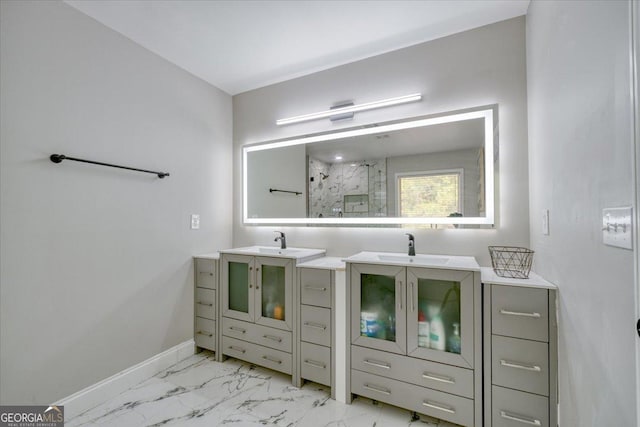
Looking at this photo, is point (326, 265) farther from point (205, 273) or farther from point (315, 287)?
point (205, 273)

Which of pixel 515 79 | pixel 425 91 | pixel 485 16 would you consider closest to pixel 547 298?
pixel 515 79

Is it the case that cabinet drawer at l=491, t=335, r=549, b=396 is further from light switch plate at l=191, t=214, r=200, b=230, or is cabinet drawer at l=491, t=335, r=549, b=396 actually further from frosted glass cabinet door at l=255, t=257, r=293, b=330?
light switch plate at l=191, t=214, r=200, b=230

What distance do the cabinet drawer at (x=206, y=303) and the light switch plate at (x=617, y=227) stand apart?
246 centimetres

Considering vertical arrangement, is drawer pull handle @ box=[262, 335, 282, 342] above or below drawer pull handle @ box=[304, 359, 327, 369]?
above

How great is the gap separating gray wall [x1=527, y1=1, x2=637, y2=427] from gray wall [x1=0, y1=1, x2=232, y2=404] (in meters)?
2.50

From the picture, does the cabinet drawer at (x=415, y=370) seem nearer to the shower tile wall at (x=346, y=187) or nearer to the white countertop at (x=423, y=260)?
the white countertop at (x=423, y=260)

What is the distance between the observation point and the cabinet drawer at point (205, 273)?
240 centimetres

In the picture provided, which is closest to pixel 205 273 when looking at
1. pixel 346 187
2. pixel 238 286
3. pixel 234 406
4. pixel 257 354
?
pixel 238 286

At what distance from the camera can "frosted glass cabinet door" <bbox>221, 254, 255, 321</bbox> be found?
2.20m

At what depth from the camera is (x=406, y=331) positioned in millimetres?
1633

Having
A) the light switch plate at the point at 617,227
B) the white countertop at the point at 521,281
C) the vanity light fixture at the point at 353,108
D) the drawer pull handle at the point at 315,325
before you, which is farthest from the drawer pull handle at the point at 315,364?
the vanity light fixture at the point at 353,108

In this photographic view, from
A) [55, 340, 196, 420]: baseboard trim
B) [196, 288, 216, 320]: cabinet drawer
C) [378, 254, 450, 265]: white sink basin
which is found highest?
[378, 254, 450, 265]: white sink basin

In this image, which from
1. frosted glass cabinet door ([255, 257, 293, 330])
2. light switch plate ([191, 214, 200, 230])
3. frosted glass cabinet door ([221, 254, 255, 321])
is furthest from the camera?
light switch plate ([191, 214, 200, 230])

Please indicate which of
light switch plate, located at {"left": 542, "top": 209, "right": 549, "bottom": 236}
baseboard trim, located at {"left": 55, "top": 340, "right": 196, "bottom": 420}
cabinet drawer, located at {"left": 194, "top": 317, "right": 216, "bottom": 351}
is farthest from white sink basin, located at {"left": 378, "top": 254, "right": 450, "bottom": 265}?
baseboard trim, located at {"left": 55, "top": 340, "right": 196, "bottom": 420}
